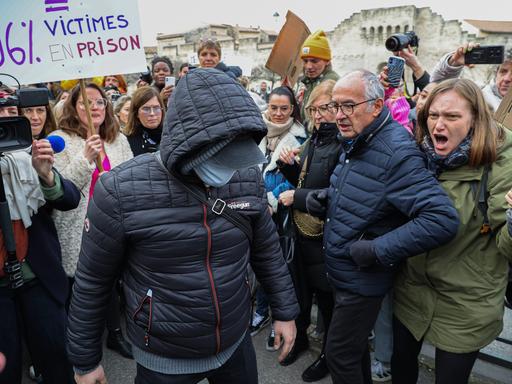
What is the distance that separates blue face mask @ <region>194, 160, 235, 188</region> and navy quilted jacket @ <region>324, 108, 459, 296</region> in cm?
83

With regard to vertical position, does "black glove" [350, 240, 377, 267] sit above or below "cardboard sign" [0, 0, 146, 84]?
below

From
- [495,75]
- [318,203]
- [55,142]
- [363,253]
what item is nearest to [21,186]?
[55,142]

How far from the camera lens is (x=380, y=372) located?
2814 mm

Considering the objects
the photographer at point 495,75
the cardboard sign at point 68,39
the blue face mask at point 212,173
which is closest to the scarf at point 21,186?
the cardboard sign at point 68,39

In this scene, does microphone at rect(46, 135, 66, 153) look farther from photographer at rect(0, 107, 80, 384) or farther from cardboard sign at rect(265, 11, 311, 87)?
cardboard sign at rect(265, 11, 311, 87)

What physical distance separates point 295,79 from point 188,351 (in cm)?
370

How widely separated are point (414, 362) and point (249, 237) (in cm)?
125

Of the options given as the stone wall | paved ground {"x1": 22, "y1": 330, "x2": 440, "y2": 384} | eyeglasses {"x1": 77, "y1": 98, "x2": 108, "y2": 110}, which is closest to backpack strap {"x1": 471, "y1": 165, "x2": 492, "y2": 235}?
paved ground {"x1": 22, "y1": 330, "x2": 440, "y2": 384}

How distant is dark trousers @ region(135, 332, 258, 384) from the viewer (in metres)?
1.65

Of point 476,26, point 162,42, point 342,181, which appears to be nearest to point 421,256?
point 342,181

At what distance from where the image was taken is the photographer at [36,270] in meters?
1.98

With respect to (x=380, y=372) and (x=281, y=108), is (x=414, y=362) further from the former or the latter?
(x=281, y=108)

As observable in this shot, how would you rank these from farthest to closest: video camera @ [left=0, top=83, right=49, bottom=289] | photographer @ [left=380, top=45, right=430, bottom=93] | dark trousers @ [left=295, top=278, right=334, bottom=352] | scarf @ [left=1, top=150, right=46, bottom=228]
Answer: photographer @ [left=380, top=45, right=430, bottom=93], dark trousers @ [left=295, top=278, right=334, bottom=352], scarf @ [left=1, top=150, right=46, bottom=228], video camera @ [left=0, top=83, right=49, bottom=289]

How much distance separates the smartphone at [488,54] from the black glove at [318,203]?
1584 mm
